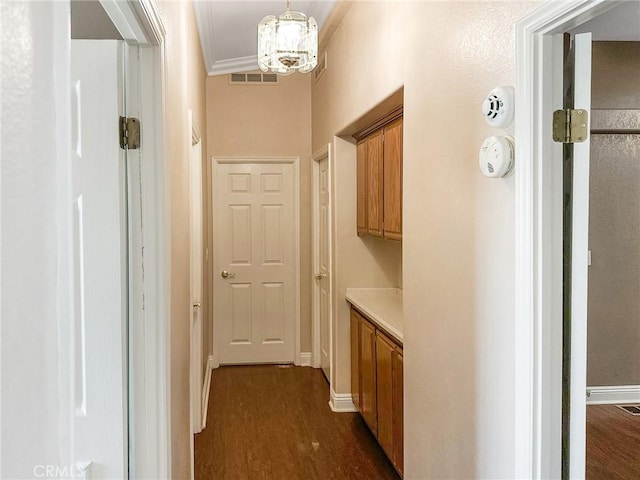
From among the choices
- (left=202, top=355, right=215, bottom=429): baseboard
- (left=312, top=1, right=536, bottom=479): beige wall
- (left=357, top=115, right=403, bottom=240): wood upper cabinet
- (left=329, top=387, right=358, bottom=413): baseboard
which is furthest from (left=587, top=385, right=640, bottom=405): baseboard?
(left=202, top=355, right=215, bottom=429): baseboard

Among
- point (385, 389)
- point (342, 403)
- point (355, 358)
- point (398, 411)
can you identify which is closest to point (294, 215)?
point (355, 358)

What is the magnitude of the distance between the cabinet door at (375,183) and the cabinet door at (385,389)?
29.0 inches

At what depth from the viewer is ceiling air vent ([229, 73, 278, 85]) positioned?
5.25m

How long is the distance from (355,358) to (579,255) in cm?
270

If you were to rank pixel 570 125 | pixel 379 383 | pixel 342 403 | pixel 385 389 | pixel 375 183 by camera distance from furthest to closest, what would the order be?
1. pixel 342 403
2. pixel 375 183
3. pixel 379 383
4. pixel 385 389
5. pixel 570 125

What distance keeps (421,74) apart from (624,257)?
114 centimetres

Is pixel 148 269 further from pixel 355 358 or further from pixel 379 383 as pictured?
pixel 355 358

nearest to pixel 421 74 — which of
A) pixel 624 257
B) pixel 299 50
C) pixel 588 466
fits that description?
pixel 299 50

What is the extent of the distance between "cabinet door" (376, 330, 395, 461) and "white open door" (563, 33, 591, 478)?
152 cm

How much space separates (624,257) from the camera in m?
2.23

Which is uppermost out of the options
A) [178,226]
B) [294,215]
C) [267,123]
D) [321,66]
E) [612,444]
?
[321,66]

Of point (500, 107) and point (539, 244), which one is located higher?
point (500, 107)

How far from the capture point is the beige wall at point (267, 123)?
5258 mm

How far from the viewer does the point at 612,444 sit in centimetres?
217
